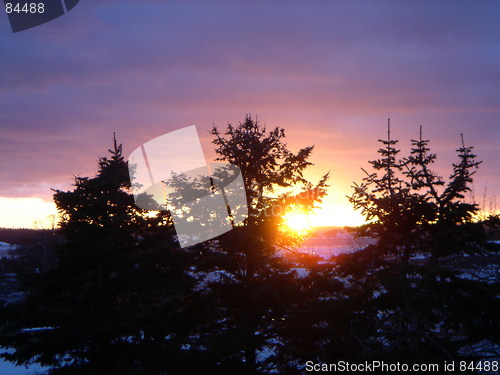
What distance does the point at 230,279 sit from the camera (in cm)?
1827

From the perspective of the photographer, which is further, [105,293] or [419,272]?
[105,293]

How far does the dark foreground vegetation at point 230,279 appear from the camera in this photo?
14594mm

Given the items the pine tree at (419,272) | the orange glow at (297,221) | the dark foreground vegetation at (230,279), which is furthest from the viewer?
the orange glow at (297,221)

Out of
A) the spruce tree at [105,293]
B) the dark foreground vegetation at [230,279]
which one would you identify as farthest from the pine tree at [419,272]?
the spruce tree at [105,293]

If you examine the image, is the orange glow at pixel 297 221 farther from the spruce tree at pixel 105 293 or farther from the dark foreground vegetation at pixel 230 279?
the spruce tree at pixel 105 293

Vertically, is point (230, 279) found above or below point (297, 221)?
below

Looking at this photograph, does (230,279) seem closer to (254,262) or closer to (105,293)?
(254,262)

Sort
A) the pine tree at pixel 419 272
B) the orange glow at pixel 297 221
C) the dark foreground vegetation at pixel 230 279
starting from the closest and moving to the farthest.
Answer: the pine tree at pixel 419 272, the dark foreground vegetation at pixel 230 279, the orange glow at pixel 297 221

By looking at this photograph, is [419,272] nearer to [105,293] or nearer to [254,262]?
[254,262]

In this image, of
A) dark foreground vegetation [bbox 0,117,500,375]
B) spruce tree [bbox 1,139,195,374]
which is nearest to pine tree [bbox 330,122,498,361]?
dark foreground vegetation [bbox 0,117,500,375]

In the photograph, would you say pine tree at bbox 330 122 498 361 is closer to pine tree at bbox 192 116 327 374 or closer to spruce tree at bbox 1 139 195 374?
pine tree at bbox 192 116 327 374

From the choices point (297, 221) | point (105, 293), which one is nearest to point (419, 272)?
point (297, 221)

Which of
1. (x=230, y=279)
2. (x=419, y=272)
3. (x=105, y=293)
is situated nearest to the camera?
(x=419, y=272)

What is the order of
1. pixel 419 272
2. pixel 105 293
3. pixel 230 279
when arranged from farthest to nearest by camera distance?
pixel 230 279
pixel 105 293
pixel 419 272
